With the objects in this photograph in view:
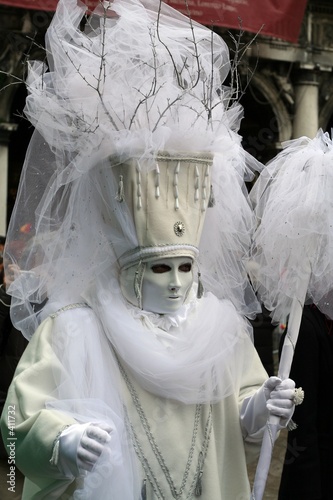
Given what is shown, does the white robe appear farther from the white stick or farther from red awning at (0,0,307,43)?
red awning at (0,0,307,43)

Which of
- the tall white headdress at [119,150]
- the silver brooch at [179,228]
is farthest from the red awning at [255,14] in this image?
the silver brooch at [179,228]

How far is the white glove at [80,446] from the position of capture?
2580 mm

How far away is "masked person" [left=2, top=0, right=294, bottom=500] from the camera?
2879 millimetres

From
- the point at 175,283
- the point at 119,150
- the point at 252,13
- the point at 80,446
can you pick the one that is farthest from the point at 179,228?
the point at 252,13

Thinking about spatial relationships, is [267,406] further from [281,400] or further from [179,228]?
[179,228]

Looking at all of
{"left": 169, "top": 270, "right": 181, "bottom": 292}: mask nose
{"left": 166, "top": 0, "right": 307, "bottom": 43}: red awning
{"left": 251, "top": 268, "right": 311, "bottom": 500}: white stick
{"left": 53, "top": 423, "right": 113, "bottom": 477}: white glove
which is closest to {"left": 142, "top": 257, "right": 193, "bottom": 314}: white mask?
{"left": 169, "top": 270, "right": 181, "bottom": 292}: mask nose

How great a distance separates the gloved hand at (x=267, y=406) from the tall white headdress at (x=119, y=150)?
49 cm

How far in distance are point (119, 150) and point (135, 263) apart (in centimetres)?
35

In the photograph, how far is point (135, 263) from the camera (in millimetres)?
2945

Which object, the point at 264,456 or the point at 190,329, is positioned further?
the point at 190,329

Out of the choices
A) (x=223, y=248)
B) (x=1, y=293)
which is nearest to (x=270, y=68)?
(x=1, y=293)

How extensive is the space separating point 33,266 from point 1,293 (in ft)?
6.83

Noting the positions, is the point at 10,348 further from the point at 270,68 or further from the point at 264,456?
the point at 270,68

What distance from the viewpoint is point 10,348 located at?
514 cm
